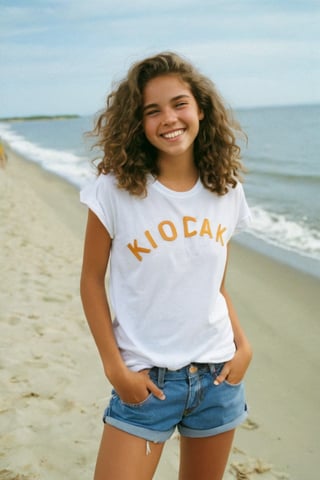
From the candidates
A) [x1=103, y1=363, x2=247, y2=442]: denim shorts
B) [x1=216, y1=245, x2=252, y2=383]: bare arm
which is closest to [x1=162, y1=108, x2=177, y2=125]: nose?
[x1=216, y1=245, x2=252, y2=383]: bare arm

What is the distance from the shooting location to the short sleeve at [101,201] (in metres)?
1.84

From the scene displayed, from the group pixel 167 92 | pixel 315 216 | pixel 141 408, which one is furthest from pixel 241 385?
pixel 315 216

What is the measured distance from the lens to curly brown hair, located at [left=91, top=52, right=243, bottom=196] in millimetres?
1932

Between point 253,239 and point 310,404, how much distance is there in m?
5.57

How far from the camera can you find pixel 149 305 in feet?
6.17

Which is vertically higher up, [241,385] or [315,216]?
[241,385]

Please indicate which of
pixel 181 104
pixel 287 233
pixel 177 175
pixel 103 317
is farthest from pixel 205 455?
pixel 287 233

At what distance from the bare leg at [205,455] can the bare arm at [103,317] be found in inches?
12.2

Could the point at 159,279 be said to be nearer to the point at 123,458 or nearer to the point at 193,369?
the point at 193,369

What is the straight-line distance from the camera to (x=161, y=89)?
194 centimetres

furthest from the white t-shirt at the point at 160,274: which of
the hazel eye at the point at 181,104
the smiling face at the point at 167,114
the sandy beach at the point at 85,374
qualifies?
the sandy beach at the point at 85,374

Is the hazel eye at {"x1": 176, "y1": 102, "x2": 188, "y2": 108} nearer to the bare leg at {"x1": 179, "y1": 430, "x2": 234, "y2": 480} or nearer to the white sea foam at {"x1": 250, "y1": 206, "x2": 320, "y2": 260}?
the bare leg at {"x1": 179, "y1": 430, "x2": 234, "y2": 480}

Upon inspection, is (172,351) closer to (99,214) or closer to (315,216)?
(99,214)

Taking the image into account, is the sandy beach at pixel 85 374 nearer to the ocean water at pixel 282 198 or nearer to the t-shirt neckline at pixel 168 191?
the ocean water at pixel 282 198
